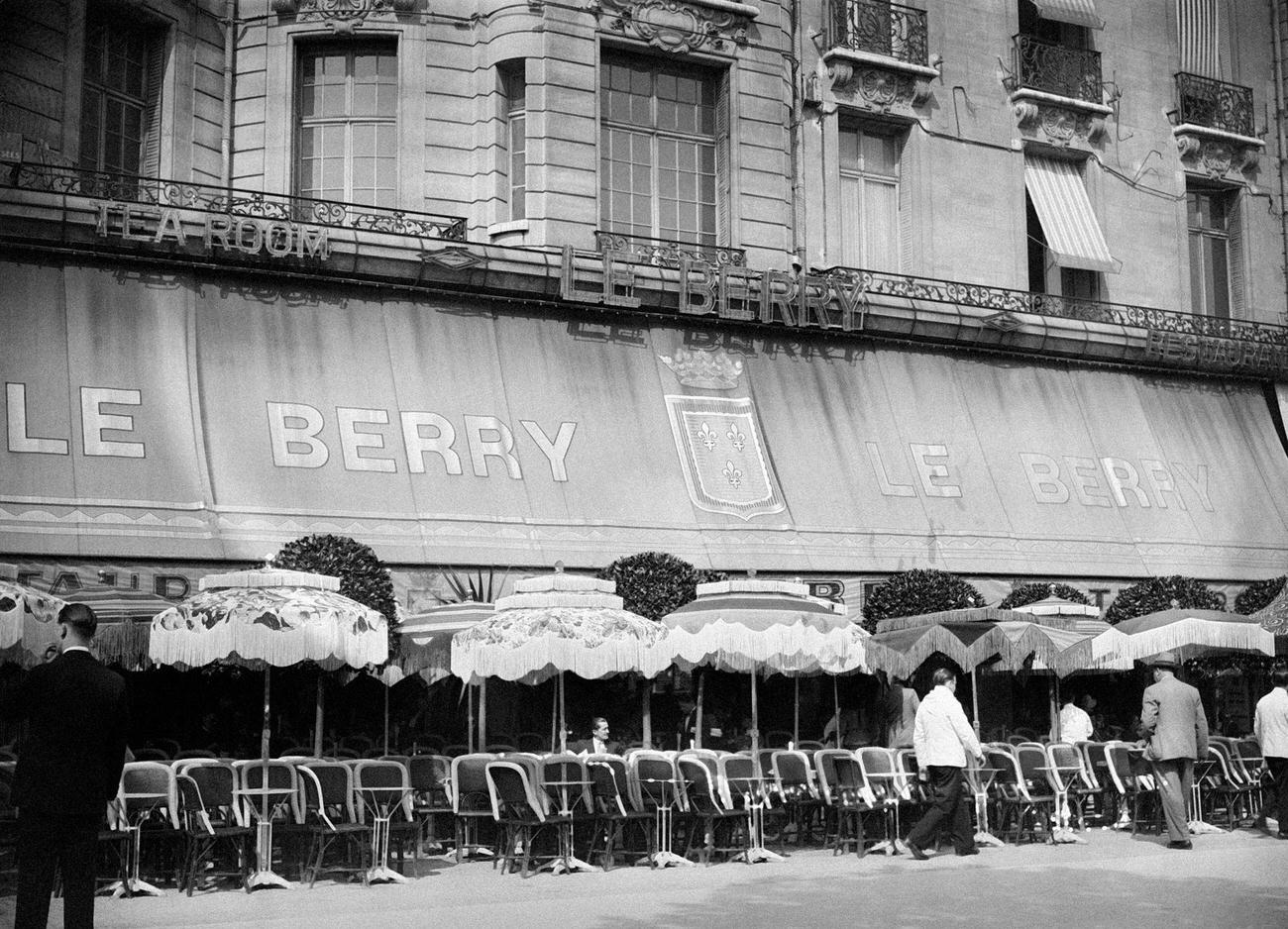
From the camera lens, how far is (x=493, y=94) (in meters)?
22.3

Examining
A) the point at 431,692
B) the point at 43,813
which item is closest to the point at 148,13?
the point at 431,692

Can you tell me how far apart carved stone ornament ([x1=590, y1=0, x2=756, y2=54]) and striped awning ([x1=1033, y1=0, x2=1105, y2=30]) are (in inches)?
207

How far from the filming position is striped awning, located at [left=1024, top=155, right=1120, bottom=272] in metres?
25.9

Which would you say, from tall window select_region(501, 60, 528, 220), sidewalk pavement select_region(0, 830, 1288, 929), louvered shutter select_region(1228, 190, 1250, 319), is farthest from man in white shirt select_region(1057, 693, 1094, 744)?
louvered shutter select_region(1228, 190, 1250, 319)

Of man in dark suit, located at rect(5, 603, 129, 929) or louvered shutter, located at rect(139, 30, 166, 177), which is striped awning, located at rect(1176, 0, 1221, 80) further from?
man in dark suit, located at rect(5, 603, 129, 929)

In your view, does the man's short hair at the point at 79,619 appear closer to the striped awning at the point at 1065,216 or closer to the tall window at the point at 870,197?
the tall window at the point at 870,197

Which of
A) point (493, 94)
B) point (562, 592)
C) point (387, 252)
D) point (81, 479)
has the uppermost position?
point (493, 94)

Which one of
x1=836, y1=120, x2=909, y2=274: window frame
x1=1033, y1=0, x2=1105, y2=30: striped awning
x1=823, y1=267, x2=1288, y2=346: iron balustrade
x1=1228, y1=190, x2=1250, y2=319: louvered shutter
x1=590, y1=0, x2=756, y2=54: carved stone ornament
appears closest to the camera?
x1=590, y1=0, x2=756, y2=54: carved stone ornament

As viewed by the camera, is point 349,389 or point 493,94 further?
point 493,94

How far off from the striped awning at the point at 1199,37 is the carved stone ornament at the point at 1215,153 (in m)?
1.15

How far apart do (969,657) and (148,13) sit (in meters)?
12.7

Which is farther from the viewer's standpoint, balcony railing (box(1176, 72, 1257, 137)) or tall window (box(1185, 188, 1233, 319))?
tall window (box(1185, 188, 1233, 319))

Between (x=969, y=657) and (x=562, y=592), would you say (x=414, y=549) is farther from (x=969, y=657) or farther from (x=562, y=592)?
(x=969, y=657)

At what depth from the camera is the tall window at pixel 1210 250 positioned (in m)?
28.3
